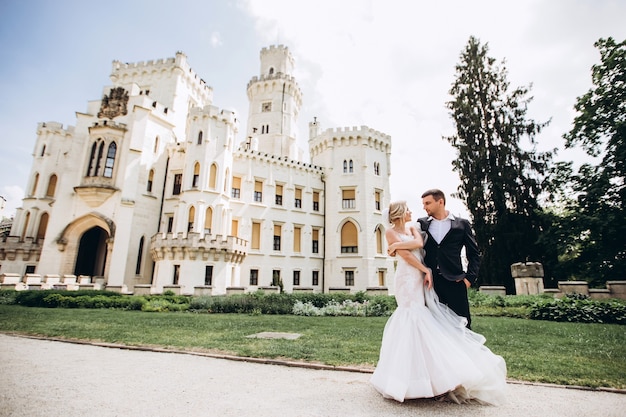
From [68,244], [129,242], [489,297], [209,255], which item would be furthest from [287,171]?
[489,297]

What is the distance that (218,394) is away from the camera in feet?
11.9

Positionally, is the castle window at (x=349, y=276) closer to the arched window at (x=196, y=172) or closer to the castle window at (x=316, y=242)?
the castle window at (x=316, y=242)

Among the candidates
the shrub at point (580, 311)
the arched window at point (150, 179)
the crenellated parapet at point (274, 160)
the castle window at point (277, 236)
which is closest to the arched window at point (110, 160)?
the arched window at point (150, 179)

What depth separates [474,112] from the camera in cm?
2517

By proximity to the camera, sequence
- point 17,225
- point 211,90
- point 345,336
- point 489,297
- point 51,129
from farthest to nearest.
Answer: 1. point 211,90
2. point 51,129
3. point 17,225
4. point 489,297
5. point 345,336

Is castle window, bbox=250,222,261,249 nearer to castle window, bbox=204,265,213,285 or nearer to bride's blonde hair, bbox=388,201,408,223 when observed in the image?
castle window, bbox=204,265,213,285

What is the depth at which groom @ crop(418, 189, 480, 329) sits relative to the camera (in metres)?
3.96

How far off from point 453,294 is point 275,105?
129ft

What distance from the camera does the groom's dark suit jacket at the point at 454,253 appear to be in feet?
12.9

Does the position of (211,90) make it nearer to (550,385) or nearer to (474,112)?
(474,112)

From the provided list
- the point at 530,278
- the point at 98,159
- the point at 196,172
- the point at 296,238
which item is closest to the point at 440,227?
the point at 530,278

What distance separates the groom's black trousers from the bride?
0.35 feet

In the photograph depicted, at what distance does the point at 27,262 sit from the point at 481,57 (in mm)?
41894

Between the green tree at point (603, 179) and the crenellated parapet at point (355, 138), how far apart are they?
51.8 feet
